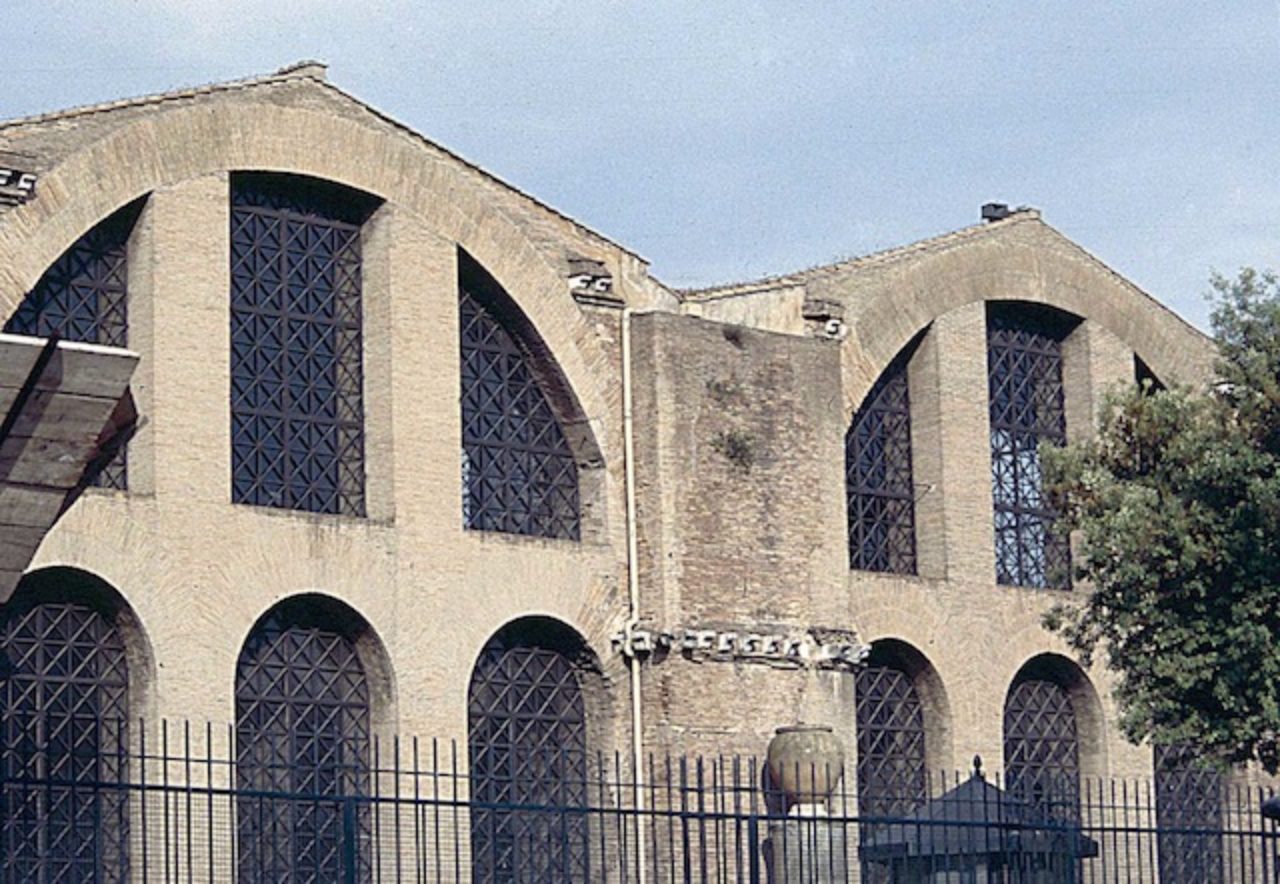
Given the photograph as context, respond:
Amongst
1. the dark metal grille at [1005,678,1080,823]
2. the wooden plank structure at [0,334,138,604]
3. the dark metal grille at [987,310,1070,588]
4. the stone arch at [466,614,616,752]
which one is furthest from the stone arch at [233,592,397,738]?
the wooden plank structure at [0,334,138,604]

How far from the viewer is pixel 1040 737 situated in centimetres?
2408

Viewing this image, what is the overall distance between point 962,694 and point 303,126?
777 cm

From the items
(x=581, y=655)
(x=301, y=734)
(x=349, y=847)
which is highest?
(x=581, y=655)

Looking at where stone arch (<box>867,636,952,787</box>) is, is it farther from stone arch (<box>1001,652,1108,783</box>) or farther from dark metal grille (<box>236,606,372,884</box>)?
dark metal grille (<box>236,606,372,884</box>)

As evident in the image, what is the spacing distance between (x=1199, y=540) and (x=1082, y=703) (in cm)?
732

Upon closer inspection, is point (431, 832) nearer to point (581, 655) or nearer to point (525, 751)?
point (525, 751)

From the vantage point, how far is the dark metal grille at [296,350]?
19203 millimetres

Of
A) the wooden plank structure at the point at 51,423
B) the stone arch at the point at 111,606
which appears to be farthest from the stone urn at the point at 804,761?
the wooden plank structure at the point at 51,423

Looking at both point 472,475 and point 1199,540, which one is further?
point 472,475

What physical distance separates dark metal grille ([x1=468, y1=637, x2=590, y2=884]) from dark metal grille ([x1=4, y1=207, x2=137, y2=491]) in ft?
11.4

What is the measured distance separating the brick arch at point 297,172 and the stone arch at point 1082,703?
567 centimetres

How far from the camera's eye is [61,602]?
18.0m

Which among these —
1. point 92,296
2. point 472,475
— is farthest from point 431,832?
point 92,296

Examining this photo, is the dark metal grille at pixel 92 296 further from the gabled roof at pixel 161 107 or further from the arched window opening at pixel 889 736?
the arched window opening at pixel 889 736
